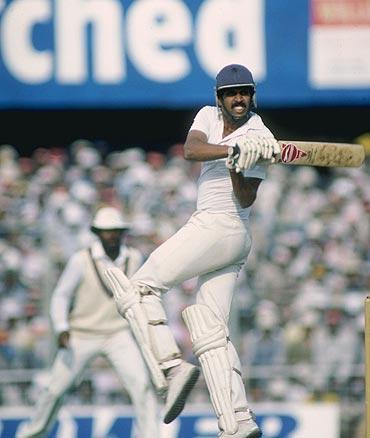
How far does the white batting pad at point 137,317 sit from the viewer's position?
666cm

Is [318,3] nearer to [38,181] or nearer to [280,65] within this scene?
[280,65]

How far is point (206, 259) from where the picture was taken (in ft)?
22.2

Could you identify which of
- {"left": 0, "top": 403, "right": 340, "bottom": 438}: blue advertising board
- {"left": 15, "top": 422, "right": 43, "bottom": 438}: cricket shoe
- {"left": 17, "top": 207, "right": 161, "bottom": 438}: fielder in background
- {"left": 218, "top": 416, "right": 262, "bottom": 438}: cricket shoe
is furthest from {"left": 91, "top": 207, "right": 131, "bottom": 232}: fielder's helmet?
{"left": 218, "top": 416, "right": 262, "bottom": 438}: cricket shoe

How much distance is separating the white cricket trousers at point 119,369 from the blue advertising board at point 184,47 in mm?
5402

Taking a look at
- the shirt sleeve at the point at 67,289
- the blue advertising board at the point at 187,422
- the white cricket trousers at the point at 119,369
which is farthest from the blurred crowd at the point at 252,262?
the white cricket trousers at the point at 119,369

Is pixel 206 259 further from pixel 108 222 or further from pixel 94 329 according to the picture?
pixel 94 329

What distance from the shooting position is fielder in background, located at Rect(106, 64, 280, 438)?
659 centimetres

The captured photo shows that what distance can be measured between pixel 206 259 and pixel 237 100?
0.76 metres

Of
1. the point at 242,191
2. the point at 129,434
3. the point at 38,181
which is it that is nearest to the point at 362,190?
the point at 38,181

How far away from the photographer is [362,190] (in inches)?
526

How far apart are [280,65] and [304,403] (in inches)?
184

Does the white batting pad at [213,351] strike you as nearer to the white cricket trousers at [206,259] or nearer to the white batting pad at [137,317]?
the white cricket trousers at [206,259]

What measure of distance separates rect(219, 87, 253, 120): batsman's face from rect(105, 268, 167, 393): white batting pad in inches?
38.1

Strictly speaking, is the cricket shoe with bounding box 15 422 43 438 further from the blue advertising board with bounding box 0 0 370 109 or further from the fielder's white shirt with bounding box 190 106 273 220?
the blue advertising board with bounding box 0 0 370 109
